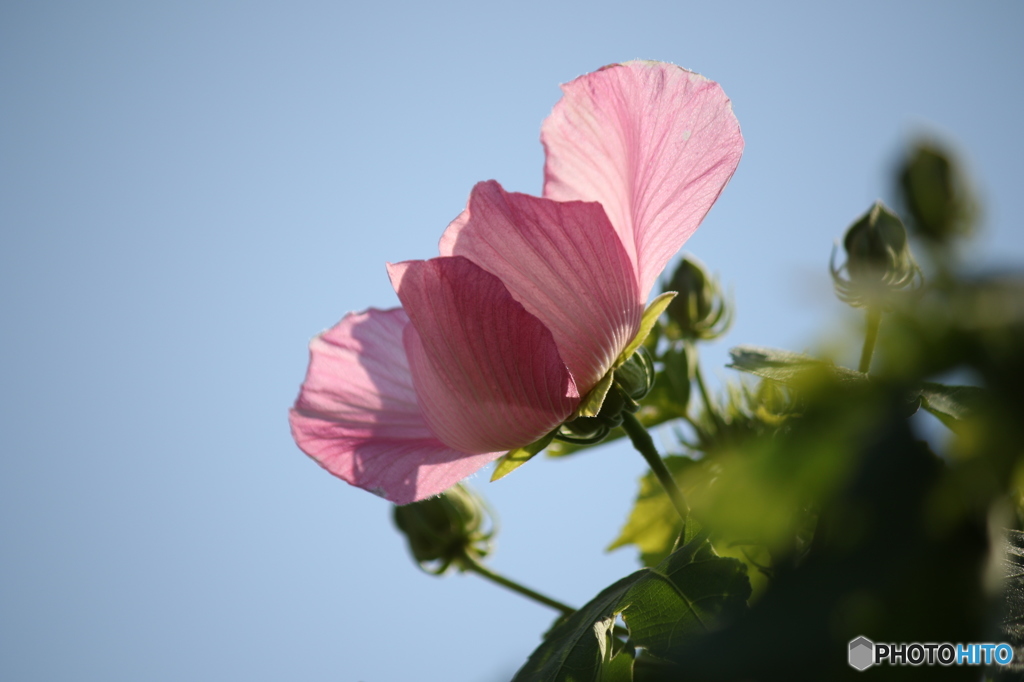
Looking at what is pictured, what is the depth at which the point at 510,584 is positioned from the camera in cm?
94

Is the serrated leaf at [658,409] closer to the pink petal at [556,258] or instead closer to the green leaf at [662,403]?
the green leaf at [662,403]

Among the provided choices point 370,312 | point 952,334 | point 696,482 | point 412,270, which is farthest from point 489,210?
point 696,482

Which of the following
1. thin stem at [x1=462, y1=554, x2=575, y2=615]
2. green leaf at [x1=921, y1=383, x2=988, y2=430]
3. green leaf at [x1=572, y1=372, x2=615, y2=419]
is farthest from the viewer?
thin stem at [x1=462, y1=554, x2=575, y2=615]

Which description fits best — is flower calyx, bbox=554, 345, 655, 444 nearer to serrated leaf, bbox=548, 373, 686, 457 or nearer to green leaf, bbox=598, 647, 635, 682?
green leaf, bbox=598, 647, 635, 682

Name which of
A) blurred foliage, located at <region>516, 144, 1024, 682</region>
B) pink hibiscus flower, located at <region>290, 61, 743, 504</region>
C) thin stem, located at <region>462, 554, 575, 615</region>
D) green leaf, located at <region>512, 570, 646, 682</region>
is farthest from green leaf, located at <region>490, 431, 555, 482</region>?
blurred foliage, located at <region>516, 144, 1024, 682</region>

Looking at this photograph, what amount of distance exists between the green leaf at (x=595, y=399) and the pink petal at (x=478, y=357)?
18 mm

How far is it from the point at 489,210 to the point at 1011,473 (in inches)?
15.1

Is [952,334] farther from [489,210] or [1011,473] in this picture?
[489,210]

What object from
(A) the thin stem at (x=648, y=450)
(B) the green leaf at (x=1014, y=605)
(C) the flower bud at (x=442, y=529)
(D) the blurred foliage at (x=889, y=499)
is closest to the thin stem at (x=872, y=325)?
(D) the blurred foliage at (x=889, y=499)

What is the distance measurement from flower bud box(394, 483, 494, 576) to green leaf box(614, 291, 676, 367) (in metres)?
0.58

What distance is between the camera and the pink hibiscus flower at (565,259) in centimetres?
51

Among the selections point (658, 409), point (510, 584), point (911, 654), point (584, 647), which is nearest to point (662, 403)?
point (658, 409)

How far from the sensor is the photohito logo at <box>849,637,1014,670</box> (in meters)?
0.18

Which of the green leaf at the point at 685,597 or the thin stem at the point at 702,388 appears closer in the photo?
the green leaf at the point at 685,597
